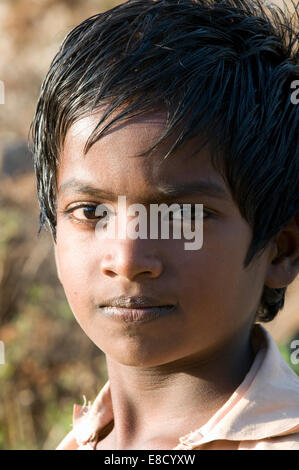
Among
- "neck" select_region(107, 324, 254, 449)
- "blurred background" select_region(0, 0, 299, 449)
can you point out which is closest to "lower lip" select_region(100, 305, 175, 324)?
"neck" select_region(107, 324, 254, 449)

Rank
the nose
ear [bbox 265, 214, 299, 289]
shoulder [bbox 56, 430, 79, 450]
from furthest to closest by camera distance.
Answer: shoulder [bbox 56, 430, 79, 450] < ear [bbox 265, 214, 299, 289] < the nose

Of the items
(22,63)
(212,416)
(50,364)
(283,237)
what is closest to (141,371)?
(212,416)

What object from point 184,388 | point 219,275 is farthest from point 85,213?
point 184,388

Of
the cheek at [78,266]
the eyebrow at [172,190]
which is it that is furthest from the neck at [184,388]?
the eyebrow at [172,190]

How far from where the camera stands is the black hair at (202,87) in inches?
52.3

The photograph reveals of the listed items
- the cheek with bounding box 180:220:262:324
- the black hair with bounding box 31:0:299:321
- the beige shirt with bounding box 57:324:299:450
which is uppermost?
the black hair with bounding box 31:0:299:321

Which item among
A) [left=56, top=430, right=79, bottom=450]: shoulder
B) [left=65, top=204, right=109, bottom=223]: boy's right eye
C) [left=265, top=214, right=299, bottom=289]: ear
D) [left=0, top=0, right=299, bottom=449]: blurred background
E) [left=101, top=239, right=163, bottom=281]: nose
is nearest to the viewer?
[left=101, top=239, right=163, bottom=281]: nose

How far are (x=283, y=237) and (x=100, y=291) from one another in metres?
0.43

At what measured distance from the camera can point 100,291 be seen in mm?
1346

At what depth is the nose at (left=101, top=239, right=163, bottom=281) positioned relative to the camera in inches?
49.4

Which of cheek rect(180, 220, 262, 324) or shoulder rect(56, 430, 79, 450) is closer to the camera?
cheek rect(180, 220, 262, 324)

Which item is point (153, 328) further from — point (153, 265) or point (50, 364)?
point (50, 364)

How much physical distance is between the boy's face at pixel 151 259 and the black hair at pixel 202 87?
0.03m

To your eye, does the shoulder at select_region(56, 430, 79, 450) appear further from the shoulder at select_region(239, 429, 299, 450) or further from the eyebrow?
the eyebrow
